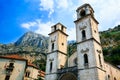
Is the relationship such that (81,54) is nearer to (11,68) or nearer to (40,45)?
(11,68)

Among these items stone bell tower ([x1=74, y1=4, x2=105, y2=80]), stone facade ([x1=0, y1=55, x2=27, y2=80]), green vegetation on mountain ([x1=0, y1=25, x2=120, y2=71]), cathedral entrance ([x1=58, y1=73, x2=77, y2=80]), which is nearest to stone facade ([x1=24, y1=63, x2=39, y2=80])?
stone facade ([x1=0, y1=55, x2=27, y2=80])

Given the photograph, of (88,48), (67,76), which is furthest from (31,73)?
(88,48)

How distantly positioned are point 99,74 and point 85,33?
27.9 feet

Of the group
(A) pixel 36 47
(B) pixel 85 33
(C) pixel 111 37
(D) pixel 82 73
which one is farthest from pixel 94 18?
(A) pixel 36 47

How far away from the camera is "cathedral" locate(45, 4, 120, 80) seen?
68.2ft

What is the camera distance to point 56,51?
93.6 feet

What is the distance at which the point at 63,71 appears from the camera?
81.6ft

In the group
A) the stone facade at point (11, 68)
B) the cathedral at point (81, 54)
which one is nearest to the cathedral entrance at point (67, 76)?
the cathedral at point (81, 54)

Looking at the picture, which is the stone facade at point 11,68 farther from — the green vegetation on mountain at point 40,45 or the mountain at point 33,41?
the mountain at point 33,41

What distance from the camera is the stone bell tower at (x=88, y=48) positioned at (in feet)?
66.1

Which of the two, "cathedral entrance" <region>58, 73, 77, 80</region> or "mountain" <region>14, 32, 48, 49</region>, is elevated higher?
"mountain" <region>14, 32, 48, 49</region>

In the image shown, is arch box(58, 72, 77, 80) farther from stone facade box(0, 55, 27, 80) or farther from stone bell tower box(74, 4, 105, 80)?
stone facade box(0, 55, 27, 80)

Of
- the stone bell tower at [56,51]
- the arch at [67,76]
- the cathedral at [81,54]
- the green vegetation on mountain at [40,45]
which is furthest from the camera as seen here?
the green vegetation on mountain at [40,45]

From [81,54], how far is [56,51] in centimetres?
728
